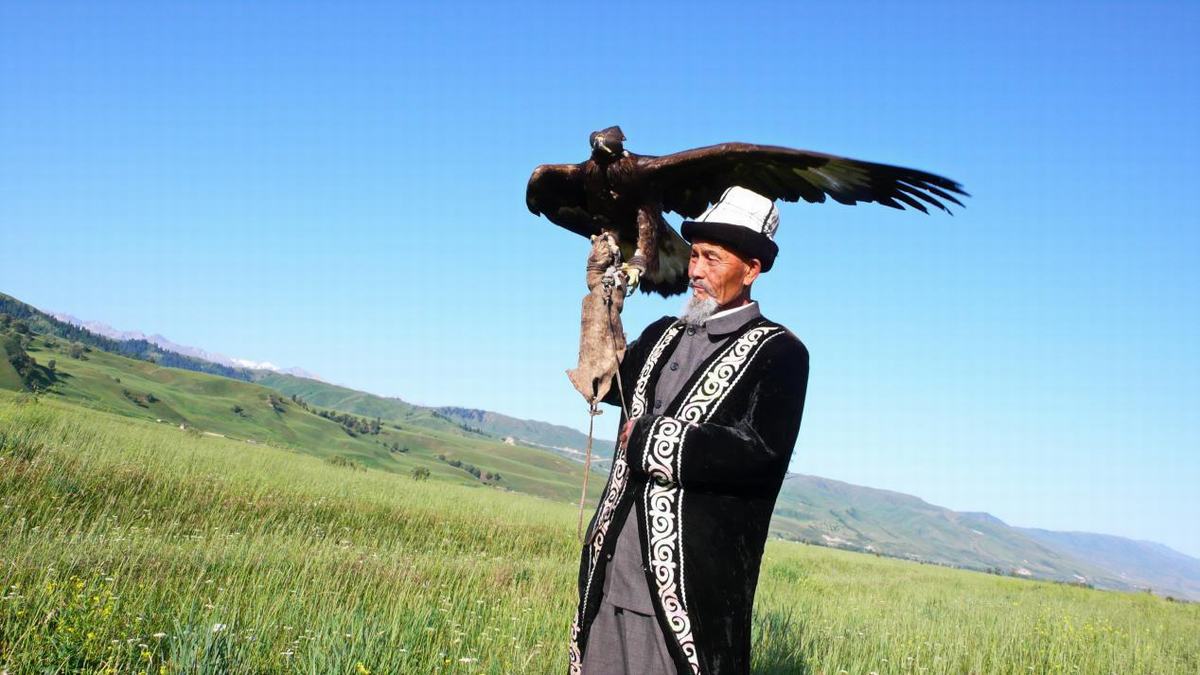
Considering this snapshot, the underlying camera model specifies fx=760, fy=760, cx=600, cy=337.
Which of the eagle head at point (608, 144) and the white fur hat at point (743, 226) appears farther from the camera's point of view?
the eagle head at point (608, 144)

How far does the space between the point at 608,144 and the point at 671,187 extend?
0.40m

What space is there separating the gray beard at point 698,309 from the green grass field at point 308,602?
7.53 ft

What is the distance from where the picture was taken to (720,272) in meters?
2.77

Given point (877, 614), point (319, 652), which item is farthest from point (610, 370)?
point (877, 614)

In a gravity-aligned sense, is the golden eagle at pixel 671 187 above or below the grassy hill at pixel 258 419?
above

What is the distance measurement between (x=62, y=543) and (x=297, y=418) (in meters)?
138

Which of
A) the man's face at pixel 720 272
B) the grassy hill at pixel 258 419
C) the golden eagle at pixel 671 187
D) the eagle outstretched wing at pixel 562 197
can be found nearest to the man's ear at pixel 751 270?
the man's face at pixel 720 272

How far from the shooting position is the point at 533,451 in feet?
617

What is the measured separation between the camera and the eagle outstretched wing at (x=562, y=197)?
3662mm

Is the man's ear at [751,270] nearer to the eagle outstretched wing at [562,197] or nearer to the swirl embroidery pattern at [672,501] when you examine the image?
the swirl embroidery pattern at [672,501]

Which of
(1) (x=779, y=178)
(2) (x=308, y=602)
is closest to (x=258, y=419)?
(2) (x=308, y=602)

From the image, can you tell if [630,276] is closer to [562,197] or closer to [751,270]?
[751,270]

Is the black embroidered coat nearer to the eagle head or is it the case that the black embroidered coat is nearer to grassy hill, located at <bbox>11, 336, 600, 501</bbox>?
the eagle head

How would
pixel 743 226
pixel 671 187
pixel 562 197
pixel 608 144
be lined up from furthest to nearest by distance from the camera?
pixel 562 197, pixel 671 187, pixel 608 144, pixel 743 226
